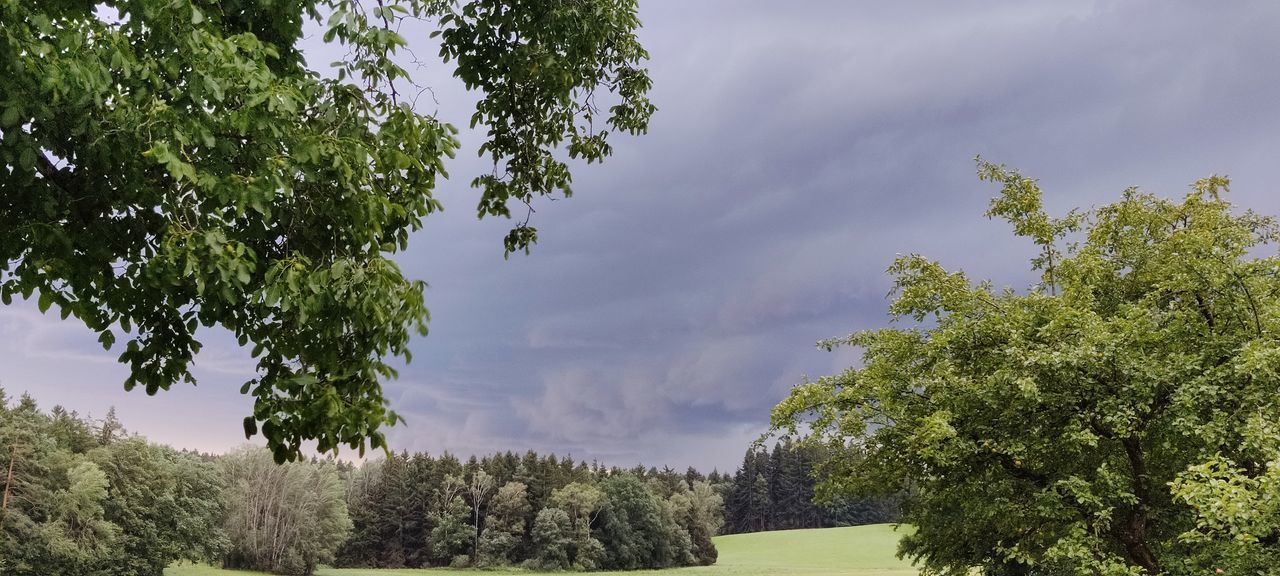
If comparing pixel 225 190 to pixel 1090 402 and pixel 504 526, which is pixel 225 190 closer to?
pixel 1090 402

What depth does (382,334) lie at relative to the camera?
19.0 ft

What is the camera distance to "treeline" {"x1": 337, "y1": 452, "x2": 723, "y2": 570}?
3324 inches

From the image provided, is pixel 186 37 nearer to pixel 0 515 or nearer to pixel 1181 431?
pixel 1181 431

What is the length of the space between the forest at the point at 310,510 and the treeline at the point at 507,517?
0.17m

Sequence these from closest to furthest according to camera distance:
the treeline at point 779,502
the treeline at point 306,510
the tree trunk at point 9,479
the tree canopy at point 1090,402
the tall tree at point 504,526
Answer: the tree canopy at point 1090,402
the tree trunk at point 9,479
the treeline at point 306,510
the tall tree at point 504,526
the treeline at point 779,502

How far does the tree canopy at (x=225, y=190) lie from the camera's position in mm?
5121

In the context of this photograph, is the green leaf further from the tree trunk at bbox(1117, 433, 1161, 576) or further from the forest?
the forest

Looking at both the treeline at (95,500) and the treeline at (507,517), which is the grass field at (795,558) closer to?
the treeline at (507,517)

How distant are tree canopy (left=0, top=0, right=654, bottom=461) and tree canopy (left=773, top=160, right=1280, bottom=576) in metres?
10.2

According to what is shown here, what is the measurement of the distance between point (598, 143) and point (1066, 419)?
982 cm

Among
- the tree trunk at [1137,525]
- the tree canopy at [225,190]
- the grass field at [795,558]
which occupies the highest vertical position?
the tree canopy at [225,190]

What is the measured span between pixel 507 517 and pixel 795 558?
3384cm

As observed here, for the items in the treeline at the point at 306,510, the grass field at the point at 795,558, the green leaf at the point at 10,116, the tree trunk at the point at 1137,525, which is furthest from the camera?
the grass field at the point at 795,558

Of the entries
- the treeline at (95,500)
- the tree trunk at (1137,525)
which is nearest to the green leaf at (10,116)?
the tree trunk at (1137,525)
